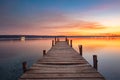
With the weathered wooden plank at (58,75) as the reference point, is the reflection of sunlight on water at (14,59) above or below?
below

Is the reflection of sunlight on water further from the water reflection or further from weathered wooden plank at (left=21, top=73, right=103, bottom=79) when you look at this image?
weathered wooden plank at (left=21, top=73, right=103, bottom=79)

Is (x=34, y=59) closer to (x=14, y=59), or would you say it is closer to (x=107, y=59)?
(x=14, y=59)

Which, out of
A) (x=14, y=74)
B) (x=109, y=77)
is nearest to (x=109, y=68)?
(x=109, y=77)

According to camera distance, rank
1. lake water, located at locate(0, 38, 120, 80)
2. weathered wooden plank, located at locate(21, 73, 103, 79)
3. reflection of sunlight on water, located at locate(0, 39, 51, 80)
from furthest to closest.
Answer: lake water, located at locate(0, 38, 120, 80), reflection of sunlight on water, located at locate(0, 39, 51, 80), weathered wooden plank, located at locate(21, 73, 103, 79)

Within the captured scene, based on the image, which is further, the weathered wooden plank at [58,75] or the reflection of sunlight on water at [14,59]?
the reflection of sunlight on water at [14,59]

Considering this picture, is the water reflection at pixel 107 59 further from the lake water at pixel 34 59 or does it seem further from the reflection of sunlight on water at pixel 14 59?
the reflection of sunlight on water at pixel 14 59

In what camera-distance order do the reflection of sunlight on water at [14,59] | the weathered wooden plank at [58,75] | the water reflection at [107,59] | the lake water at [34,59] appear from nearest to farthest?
1. the weathered wooden plank at [58,75]
2. the reflection of sunlight on water at [14,59]
3. the lake water at [34,59]
4. the water reflection at [107,59]

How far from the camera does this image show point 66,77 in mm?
6281

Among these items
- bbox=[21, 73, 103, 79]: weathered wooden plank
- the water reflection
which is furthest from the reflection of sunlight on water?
bbox=[21, 73, 103, 79]: weathered wooden plank

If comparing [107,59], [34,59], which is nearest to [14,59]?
[34,59]

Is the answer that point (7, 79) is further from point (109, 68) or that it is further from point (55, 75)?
point (109, 68)

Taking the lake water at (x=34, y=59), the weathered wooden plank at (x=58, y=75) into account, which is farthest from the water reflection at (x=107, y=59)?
the weathered wooden plank at (x=58, y=75)

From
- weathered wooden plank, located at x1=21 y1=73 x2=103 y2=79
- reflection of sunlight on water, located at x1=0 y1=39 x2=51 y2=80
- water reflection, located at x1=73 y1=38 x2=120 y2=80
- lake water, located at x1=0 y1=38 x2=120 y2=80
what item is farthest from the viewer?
water reflection, located at x1=73 y1=38 x2=120 y2=80

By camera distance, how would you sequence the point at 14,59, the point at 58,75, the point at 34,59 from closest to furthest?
the point at 58,75 < the point at 34,59 < the point at 14,59
